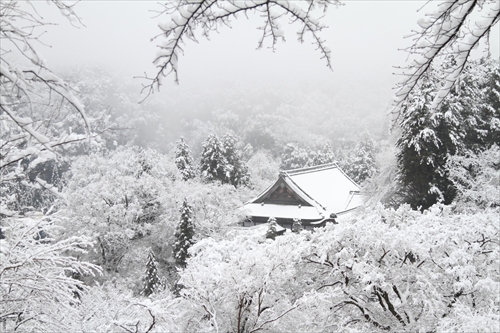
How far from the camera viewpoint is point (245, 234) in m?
8.77

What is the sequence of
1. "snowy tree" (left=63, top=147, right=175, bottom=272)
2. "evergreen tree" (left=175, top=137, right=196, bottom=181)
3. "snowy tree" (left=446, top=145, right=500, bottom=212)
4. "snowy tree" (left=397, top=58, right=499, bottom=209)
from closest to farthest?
"snowy tree" (left=446, top=145, right=500, bottom=212) → "snowy tree" (left=397, top=58, right=499, bottom=209) → "snowy tree" (left=63, top=147, right=175, bottom=272) → "evergreen tree" (left=175, top=137, right=196, bottom=181)

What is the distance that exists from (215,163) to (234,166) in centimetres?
203

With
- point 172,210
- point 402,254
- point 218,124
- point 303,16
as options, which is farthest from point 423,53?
point 218,124

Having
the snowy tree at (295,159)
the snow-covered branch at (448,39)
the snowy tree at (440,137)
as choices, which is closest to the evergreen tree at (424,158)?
the snowy tree at (440,137)

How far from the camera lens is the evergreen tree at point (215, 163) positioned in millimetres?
31125

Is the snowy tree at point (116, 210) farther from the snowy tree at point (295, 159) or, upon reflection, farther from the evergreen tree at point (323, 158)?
the snowy tree at point (295, 159)

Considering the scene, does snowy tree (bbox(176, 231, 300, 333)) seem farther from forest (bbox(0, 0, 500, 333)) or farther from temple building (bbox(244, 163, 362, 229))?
temple building (bbox(244, 163, 362, 229))

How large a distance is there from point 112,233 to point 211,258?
8.69 metres

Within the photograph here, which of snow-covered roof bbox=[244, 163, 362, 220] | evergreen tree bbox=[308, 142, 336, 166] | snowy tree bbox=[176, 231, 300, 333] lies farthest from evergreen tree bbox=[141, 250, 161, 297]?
evergreen tree bbox=[308, 142, 336, 166]

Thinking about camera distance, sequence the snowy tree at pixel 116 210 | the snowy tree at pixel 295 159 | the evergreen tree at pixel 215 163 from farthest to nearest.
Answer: the snowy tree at pixel 295 159, the evergreen tree at pixel 215 163, the snowy tree at pixel 116 210

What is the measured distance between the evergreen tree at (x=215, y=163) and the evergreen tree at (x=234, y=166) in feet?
2.27

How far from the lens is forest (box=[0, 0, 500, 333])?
2102 millimetres

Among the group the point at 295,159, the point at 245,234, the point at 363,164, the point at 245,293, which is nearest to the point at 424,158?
the point at 245,234

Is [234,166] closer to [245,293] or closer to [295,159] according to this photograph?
[295,159]
